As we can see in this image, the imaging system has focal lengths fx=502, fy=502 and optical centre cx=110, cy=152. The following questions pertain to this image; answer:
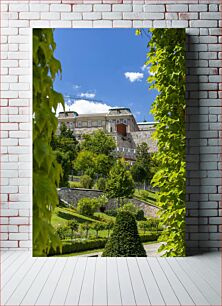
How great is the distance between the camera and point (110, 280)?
398 cm

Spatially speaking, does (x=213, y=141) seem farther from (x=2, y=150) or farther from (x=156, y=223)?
(x=2, y=150)

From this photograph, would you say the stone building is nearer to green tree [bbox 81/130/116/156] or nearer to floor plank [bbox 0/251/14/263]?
green tree [bbox 81/130/116/156]

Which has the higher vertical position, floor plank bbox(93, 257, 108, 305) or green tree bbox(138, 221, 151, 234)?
green tree bbox(138, 221, 151, 234)

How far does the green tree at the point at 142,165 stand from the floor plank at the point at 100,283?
2.77ft

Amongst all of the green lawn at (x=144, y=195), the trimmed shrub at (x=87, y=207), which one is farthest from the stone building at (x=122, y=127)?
the trimmed shrub at (x=87, y=207)

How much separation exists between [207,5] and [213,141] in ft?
4.47

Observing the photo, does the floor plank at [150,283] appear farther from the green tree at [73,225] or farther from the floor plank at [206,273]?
the green tree at [73,225]

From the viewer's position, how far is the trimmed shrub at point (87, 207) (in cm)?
477

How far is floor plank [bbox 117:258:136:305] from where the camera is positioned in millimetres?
3463

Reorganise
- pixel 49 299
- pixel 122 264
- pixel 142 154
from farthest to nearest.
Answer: pixel 142 154 < pixel 122 264 < pixel 49 299

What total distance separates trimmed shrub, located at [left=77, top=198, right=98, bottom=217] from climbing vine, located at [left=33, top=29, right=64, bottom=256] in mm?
238

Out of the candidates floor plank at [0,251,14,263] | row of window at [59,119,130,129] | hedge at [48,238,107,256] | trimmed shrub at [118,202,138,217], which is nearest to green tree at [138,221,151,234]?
trimmed shrub at [118,202,138,217]

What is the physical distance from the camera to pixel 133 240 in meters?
4.74

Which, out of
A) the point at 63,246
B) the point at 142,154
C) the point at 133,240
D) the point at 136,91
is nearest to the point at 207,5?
the point at 136,91
